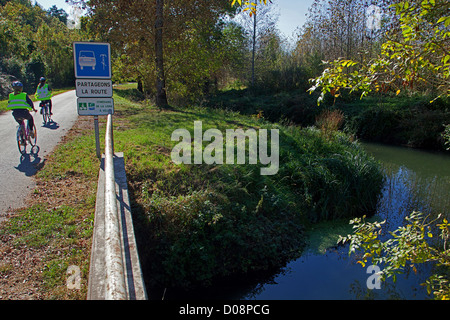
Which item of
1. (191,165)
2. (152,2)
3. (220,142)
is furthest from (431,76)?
(152,2)

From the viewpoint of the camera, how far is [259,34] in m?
30.4

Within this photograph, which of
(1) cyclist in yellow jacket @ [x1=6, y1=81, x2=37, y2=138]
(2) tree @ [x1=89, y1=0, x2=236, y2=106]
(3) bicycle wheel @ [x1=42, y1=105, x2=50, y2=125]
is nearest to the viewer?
(1) cyclist in yellow jacket @ [x1=6, y1=81, x2=37, y2=138]

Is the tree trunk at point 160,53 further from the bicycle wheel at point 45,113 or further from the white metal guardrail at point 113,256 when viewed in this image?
the white metal guardrail at point 113,256

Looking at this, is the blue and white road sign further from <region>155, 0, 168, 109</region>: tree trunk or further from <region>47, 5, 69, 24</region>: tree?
<region>47, 5, 69, 24</region>: tree

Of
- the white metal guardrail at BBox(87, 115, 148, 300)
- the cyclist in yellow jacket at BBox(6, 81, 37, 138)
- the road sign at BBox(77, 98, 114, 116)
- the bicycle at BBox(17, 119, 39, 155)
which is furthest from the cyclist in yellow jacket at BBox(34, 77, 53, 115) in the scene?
the white metal guardrail at BBox(87, 115, 148, 300)

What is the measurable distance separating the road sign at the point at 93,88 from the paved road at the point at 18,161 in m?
2.04

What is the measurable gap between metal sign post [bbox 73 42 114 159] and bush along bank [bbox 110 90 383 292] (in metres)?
1.36

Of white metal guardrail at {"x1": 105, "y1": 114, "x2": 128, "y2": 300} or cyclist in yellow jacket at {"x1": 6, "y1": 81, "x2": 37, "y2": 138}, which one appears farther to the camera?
cyclist in yellow jacket at {"x1": 6, "y1": 81, "x2": 37, "y2": 138}

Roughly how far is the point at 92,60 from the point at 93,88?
0.59 metres

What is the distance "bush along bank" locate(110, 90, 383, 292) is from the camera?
19.3 ft

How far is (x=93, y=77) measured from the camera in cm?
741

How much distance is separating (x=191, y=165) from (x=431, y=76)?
16.8 feet

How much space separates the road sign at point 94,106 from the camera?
752 centimetres

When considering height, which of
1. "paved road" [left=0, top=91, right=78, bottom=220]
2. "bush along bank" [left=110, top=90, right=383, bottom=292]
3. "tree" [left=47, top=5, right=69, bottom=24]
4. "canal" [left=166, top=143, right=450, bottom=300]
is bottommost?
"canal" [left=166, top=143, right=450, bottom=300]
